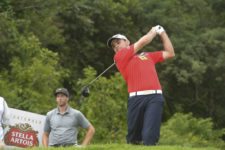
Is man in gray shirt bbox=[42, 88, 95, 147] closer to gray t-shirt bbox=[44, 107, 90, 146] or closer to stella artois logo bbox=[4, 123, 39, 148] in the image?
gray t-shirt bbox=[44, 107, 90, 146]

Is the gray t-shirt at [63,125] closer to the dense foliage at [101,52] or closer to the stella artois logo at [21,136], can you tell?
the stella artois logo at [21,136]

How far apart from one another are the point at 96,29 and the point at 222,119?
21.3 ft

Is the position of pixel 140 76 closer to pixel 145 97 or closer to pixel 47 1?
pixel 145 97

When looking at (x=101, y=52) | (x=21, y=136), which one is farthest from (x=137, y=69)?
(x=101, y=52)

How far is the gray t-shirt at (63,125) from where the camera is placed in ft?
27.9

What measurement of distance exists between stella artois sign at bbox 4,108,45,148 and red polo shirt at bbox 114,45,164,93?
145 inches

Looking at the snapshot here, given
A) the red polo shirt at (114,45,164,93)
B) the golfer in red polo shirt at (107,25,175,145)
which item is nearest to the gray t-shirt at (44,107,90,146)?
the golfer in red polo shirt at (107,25,175,145)

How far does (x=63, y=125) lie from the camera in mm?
8562

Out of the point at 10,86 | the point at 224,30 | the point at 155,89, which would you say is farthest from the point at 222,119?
the point at 155,89

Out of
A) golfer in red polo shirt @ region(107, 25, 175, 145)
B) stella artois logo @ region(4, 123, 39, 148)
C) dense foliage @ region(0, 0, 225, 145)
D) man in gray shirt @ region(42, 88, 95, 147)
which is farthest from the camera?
dense foliage @ region(0, 0, 225, 145)

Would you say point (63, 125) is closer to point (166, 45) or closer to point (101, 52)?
point (166, 45)

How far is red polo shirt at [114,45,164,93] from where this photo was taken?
24.7ft

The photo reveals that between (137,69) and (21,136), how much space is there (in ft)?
13.3

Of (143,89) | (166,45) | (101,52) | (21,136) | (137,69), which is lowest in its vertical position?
(21,136)
